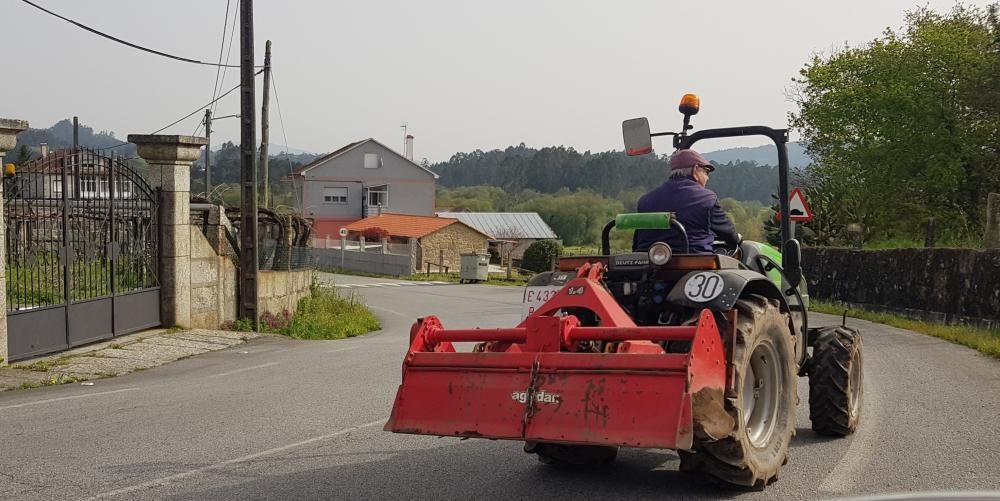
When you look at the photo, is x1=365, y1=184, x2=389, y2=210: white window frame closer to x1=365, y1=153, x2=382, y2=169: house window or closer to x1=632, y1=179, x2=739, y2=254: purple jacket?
x1=365, y1=153, x2=382, y2=169: house window

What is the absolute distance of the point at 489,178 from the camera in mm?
184125

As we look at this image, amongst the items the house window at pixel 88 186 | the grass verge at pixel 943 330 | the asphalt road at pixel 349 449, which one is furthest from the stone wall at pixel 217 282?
the grass verge at pixel 943 330

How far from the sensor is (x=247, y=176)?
18609mm

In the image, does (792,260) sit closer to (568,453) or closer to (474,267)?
(568,453)

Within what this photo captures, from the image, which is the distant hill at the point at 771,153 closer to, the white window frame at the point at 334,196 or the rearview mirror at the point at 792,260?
the rearview mirror at the point at 792,260

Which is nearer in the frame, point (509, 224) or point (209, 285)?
point (209, 285)

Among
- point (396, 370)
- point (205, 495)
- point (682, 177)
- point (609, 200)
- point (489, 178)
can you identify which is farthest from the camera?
point (489, 178)

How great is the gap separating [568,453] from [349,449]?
173 centimetres

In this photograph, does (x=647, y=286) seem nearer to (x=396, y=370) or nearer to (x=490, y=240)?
(x=396, y=370)

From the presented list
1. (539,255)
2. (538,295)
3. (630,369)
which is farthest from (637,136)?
(539,255)

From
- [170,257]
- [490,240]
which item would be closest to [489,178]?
[490,240]

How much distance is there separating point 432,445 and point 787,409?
2.53m

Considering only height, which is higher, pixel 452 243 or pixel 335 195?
pixel 335 195

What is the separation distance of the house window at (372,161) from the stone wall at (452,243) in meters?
21.8
